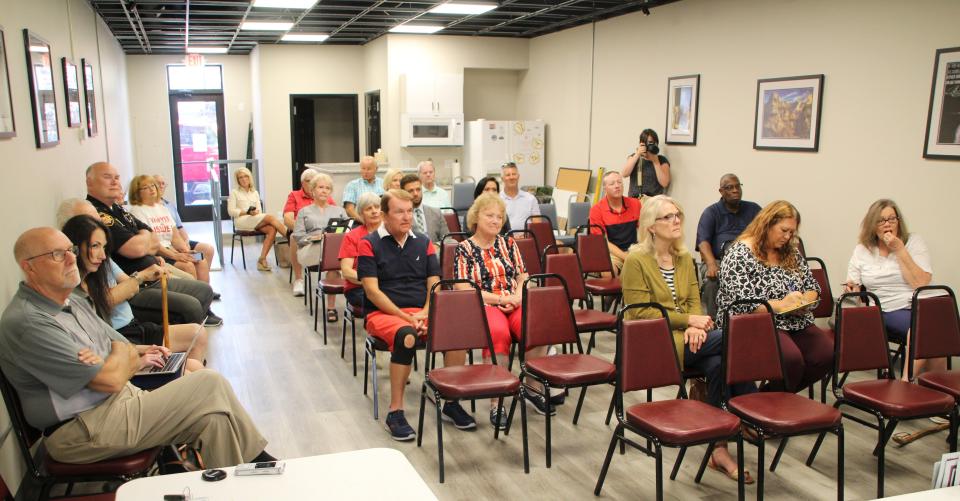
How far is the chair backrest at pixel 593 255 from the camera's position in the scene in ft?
18.1

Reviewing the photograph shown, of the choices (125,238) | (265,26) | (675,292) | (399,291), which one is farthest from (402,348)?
(265,26)

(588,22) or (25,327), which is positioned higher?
(588,22)

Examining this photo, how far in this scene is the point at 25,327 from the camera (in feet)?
8.34

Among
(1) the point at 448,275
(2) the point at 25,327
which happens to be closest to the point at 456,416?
(1) the point at 448,275

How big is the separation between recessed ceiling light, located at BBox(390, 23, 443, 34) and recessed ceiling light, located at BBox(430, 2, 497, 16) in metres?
1.13

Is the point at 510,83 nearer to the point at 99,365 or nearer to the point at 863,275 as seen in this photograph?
the point at 863,275

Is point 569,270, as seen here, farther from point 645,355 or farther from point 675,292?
point 645,355

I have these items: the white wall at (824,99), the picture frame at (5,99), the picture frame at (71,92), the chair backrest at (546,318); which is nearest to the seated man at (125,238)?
the picture frame at (71,92)

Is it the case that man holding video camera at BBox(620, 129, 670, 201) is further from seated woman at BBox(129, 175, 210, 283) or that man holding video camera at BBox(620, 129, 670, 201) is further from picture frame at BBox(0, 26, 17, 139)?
picture frame at BBox(0, 26, 17, 139)

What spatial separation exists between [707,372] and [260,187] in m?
10.5

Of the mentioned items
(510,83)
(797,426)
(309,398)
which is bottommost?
(309,398)

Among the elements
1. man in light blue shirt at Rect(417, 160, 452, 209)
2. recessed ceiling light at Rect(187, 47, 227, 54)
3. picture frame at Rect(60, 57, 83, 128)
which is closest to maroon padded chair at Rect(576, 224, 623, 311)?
man in light blue shirt at Rect(417, 160, 452, 209)

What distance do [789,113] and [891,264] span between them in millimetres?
2198

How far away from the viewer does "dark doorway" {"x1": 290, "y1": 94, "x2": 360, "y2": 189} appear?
12.4m
